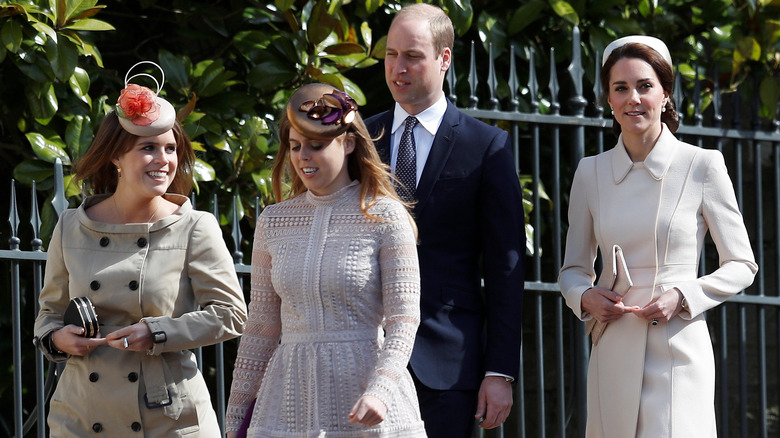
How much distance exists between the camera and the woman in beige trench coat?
11.0 ft

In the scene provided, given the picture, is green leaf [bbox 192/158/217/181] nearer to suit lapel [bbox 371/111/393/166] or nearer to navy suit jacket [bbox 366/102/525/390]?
suit lapel [bbox 371/111/393/166]

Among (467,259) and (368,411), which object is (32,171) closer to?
(467,259)

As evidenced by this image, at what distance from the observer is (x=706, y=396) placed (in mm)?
3623

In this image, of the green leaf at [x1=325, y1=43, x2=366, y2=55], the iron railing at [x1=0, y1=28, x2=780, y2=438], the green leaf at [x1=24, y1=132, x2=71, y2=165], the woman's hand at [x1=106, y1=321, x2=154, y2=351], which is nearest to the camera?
the woman's hand at [x1=106, y1=321, x2=154, y2=351]

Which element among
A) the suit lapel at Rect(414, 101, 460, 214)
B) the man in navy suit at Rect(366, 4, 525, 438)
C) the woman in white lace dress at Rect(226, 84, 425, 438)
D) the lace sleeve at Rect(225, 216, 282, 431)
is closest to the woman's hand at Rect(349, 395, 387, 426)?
the woman in white lace dress at Rect(226, 84, 425, 438)

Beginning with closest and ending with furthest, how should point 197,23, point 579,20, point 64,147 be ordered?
point 64,147 < point 579,20 < point 197,23

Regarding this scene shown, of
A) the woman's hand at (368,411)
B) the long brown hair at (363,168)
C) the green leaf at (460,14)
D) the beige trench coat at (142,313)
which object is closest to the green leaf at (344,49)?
the green leaf at (460,14)

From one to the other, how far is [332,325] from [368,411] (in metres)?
0.31

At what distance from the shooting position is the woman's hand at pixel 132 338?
3320mm

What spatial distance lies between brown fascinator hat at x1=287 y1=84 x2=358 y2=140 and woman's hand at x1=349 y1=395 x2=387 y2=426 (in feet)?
2.25

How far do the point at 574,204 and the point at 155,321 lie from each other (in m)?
1.35

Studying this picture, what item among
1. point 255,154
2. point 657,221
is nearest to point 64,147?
point 255,154

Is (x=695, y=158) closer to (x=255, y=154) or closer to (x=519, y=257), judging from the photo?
(x=519, y=257)

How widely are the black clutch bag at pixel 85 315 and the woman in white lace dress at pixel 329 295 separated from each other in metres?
0.45
